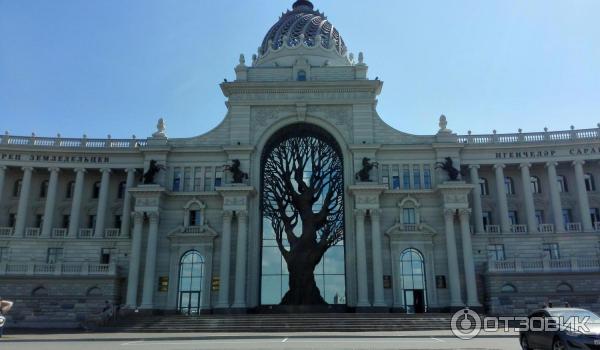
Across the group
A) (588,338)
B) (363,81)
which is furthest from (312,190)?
(588,338)

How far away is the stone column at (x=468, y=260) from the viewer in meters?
43.5

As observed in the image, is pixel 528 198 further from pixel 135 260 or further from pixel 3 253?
pixel 3 253

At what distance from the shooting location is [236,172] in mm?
47438

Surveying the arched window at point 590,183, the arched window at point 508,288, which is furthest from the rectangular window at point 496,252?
the arched window at point 590,183

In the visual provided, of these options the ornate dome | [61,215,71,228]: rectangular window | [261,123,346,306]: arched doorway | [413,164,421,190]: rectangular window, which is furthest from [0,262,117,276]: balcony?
the ornate dome

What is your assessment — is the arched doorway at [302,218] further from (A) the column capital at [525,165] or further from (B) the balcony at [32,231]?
(B) the balcony at [32,231]

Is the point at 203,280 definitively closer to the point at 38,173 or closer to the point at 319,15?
the point at 38,173

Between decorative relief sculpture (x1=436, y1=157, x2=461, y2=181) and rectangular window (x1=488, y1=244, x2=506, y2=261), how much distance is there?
25.6ft

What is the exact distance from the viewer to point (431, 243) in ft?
152

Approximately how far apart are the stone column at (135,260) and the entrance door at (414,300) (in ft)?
82.1

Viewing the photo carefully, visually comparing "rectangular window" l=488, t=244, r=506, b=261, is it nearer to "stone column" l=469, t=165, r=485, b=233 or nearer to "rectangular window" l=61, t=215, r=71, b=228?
"stone column" l=469, t=165, r=485, b=233

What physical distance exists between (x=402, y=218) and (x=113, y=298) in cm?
2850

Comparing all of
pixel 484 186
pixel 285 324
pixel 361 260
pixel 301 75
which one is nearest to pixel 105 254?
pixel 285 324

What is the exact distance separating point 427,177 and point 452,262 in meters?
8.99
